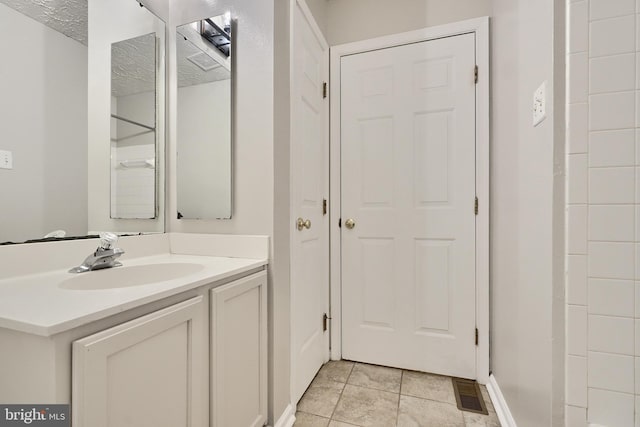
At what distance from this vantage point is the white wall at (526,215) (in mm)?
938

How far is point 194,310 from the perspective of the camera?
888 mm

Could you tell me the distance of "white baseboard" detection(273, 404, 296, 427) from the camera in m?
1.30

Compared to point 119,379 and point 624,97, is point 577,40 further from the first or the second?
point 119,379

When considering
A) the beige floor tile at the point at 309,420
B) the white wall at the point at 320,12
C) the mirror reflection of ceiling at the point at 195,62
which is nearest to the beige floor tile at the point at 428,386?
the beige floor tile at the point at 309,420

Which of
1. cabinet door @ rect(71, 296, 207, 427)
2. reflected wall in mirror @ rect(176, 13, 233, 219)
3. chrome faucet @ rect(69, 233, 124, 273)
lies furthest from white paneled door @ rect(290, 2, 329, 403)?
chrome faucet @ rect(69, 233, 124, 273)

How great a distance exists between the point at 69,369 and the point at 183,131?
3.80 feet

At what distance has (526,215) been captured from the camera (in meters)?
1.18

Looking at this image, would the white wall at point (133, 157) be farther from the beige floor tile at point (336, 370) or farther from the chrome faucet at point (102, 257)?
the beige floor tile at point (336, 370)

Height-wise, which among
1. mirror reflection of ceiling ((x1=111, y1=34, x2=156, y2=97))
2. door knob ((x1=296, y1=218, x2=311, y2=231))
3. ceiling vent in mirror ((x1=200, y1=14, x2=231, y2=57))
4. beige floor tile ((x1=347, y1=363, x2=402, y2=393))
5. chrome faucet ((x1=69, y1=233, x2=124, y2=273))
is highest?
ceiling vent in mirror ((x1=200, y1=14, x2=231, y2=57))

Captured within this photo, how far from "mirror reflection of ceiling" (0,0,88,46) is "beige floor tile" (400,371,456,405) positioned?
7.42 ft

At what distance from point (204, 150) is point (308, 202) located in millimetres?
602

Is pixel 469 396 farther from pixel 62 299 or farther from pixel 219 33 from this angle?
pixel 219 33

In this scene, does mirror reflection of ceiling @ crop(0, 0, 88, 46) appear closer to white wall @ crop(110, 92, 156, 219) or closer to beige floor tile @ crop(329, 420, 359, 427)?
white wall @ crop(110, 92, 156, 219)

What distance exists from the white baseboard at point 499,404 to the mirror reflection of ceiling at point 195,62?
2021 millimetres
